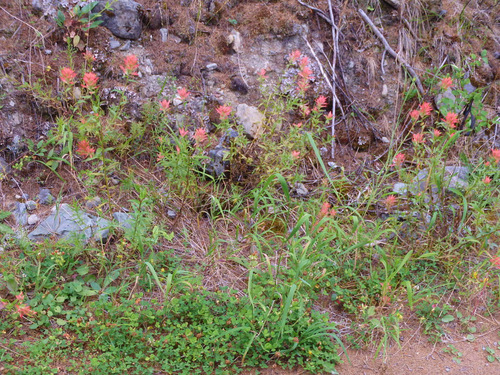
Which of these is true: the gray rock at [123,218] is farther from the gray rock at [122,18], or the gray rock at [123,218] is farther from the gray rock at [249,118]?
the gray rock at [122,18]

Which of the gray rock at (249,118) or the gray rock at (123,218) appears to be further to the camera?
the gray rock at (249,118)

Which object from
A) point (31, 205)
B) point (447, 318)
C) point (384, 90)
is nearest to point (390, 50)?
point (384, 90)

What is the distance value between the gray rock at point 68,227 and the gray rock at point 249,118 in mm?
1443

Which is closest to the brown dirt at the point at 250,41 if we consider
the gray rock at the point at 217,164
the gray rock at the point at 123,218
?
the gray rock at the point at 123,218

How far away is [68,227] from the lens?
312 centimetres

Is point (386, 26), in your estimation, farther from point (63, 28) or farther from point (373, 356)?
point (373, 356)

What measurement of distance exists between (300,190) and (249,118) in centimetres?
78

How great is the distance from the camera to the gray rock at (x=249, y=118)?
12.9 feet

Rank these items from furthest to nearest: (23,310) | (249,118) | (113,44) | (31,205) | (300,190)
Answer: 1. (113,44)
2. (249,118)
3. (300,190)
4. (31,205)
5. (23,310)

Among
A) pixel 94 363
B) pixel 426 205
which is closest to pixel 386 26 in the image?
pixel 426 205

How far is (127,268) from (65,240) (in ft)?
1.48

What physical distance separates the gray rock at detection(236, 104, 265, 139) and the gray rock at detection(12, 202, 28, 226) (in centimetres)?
184

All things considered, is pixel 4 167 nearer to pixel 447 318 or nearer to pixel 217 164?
pixel 217 164

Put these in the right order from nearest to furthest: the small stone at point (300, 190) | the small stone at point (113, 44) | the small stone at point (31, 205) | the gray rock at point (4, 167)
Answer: the small stone at point (31, 205) → the gray rock at point (4, 167) → the small stone at point (300, 190) → the small stone at point (113, 44)
